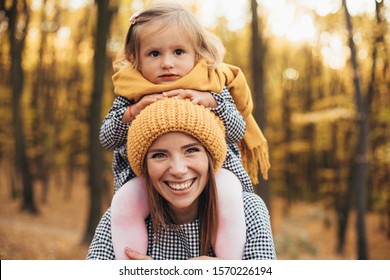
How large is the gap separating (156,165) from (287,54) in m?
12.8

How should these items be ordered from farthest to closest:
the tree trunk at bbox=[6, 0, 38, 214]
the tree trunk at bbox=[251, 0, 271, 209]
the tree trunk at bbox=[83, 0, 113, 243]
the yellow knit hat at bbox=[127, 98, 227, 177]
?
1. the tree trunk at bbox=[6, 0, 38, 214]
2. the tree trunk at bbox=[83, 0, 113, 243]
3. the tree trunk at bbox=[251, 0, 271, 209]
4. the yellow knit hat at bbox=[127, 98, 227, 177]

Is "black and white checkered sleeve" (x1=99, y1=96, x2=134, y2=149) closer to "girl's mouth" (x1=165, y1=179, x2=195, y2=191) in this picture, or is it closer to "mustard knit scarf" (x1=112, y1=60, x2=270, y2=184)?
"mustard knit scarf" (x1=112, y1=60, x2=270, y2=184)

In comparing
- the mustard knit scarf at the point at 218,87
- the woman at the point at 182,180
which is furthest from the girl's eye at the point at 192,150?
the mustard knit scarf at the point at 218,87

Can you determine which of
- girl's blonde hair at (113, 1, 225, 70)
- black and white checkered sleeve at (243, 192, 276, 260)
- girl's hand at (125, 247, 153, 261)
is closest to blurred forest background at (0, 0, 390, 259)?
girl's blonde hair at (113, 1, 225, 70)

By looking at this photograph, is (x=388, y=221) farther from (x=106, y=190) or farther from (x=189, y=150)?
(x=189, y=150)

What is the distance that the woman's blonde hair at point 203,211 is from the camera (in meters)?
1.49

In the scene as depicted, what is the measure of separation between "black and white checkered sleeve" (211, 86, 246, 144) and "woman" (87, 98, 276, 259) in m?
0.03

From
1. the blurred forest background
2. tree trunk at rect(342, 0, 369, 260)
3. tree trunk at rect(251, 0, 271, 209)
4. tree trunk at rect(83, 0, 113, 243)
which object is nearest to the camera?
tree trunk at rect(251, 0, 271, 209)

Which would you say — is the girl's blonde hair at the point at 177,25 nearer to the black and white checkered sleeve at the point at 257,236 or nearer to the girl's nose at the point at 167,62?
the girl's nose at the point at 167,62

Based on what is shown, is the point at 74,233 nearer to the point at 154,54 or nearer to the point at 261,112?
the point at 261,112

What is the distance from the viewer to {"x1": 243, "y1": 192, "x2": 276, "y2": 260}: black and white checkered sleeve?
1.52 m

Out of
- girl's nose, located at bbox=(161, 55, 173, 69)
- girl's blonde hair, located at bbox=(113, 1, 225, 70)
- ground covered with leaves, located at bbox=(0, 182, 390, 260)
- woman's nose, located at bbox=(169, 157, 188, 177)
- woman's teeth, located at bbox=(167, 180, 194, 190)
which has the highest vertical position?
girl's blonde hair, located at bbox=(113, 1, 225, 70)

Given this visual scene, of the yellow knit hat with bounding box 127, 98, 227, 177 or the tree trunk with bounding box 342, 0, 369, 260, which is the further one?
the tree trunk with bounding box 342, 0, 369, 260

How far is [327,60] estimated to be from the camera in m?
11.2
